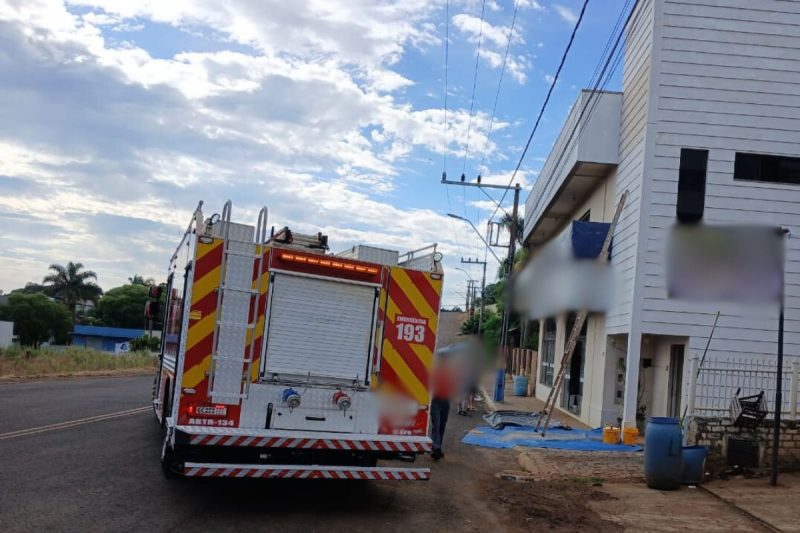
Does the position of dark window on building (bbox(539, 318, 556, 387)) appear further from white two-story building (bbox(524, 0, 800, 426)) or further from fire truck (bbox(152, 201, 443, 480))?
fire truck (bbox(152, 201, 443, 480))

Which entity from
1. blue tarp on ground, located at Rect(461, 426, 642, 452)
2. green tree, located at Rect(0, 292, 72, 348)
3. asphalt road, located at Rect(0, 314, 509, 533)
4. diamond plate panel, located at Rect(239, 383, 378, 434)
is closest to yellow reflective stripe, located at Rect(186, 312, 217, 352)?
diamond plate panel, located at Rect(239, 383, 378, 434)

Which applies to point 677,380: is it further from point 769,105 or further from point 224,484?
point 224,484

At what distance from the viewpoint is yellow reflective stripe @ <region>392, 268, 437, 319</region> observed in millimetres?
8125

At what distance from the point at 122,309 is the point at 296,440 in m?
91.8

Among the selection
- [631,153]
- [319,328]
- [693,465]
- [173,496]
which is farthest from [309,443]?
[631,153]

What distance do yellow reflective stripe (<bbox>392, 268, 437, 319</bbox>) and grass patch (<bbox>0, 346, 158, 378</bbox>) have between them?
21.1 meters

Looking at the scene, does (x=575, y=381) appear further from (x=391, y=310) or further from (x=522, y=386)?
(x=391, y=310)

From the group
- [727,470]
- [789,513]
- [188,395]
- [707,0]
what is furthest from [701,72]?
[188,395]

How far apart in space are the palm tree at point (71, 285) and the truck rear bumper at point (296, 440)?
297ft

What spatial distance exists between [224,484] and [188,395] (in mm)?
1972

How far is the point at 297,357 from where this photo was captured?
7.55 metres

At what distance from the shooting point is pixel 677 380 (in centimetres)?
1537

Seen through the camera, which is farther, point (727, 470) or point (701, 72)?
point (701, 72)

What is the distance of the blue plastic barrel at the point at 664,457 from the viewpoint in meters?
9.54
